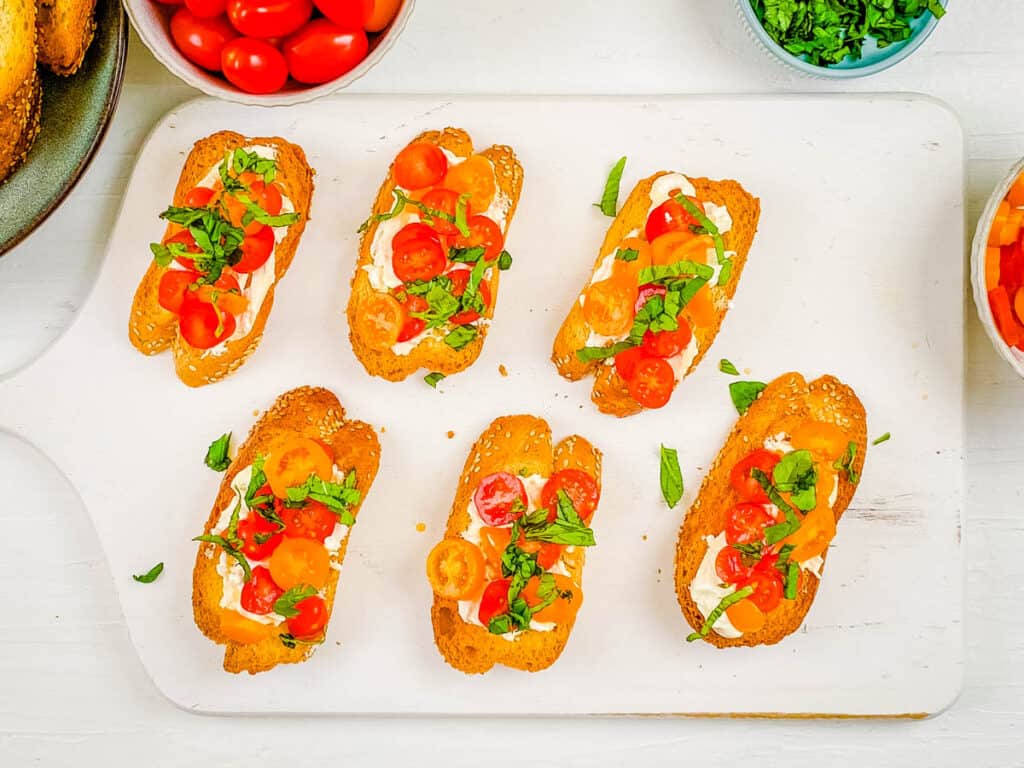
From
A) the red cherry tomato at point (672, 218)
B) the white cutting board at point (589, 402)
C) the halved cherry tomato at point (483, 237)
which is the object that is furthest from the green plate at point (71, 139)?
the red cherry tomato at point (672, 218)

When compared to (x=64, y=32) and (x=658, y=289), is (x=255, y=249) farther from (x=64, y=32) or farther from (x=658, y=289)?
(x=658, y=289)

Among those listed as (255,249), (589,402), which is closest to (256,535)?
(255,249)

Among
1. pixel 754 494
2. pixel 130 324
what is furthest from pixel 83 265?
pixel 754 494

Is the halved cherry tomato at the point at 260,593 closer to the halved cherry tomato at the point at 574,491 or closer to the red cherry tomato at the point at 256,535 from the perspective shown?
the red cherry tomato at the point at 256,535

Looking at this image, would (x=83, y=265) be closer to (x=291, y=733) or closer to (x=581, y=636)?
(x=291, y=733)

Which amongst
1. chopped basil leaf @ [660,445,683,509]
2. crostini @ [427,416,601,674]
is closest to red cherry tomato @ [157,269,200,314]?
crostini @ [427,416,601,674]

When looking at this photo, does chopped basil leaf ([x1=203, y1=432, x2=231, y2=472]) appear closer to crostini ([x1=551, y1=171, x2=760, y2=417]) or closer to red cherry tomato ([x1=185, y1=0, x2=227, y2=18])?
crostini ([x1=551, y1=171, x2=760, y2=417])
